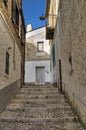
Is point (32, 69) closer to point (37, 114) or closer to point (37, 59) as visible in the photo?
point (37, 59)

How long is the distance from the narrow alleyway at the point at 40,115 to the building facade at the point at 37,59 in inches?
390

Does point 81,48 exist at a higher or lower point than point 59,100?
higher

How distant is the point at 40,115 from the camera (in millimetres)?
5289

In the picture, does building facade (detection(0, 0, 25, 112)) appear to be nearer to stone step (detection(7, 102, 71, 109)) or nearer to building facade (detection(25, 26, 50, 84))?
stone step (detection(7, 102, 71, 109))

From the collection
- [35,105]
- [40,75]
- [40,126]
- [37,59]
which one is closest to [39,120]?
[40,126]

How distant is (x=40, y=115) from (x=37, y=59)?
12.3 meters

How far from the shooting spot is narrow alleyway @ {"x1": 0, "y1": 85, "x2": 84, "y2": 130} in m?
4.46

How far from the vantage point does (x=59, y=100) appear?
6645 millimetres

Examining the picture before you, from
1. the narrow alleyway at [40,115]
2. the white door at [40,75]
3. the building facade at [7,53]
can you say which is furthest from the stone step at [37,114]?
the white door at [40,75]

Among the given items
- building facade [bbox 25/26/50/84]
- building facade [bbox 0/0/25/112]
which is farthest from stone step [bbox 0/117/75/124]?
building facade [bbox 25/26/50/84]

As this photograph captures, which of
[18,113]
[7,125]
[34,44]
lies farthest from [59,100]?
[34,44]

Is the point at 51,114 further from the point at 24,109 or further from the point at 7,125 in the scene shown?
the point at 7,125

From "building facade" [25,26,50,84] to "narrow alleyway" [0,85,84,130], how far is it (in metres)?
9.90

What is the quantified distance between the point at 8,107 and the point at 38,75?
1132cm
